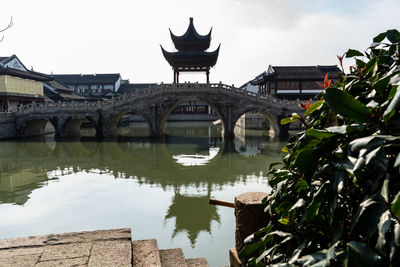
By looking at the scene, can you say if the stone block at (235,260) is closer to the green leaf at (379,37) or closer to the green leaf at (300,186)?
the green leaf at (300,186)

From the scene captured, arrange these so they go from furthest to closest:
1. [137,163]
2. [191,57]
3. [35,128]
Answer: [35,128] < [191,57] < [137,163]

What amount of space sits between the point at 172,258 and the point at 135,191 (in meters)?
6.25

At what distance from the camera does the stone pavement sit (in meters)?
2.65

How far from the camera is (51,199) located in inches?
328

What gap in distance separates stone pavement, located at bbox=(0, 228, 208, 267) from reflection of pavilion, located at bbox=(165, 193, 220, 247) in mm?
2566

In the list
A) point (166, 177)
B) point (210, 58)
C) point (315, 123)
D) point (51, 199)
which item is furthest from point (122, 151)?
point (315, 123)

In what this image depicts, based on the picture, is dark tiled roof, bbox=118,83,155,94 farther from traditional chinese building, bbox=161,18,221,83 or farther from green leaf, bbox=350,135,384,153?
green leaf, bbox=350,135,384,153

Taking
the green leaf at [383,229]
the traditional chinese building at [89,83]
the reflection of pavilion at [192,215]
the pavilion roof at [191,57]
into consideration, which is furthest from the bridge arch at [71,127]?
the green leaf at [383,229]

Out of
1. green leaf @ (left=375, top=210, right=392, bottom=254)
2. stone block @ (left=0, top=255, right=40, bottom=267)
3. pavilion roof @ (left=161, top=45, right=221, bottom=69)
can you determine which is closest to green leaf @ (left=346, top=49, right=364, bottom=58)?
green leaf @ (left=375, top=210, right=392, bottom=254)

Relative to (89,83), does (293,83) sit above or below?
below

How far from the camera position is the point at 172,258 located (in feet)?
10.7

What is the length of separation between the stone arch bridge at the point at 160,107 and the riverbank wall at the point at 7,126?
1.48 ft

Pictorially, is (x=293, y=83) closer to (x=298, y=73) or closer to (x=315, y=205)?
(x=298, y=73)

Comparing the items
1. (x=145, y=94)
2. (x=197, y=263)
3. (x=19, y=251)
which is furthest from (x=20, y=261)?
(x=145, y=94)
